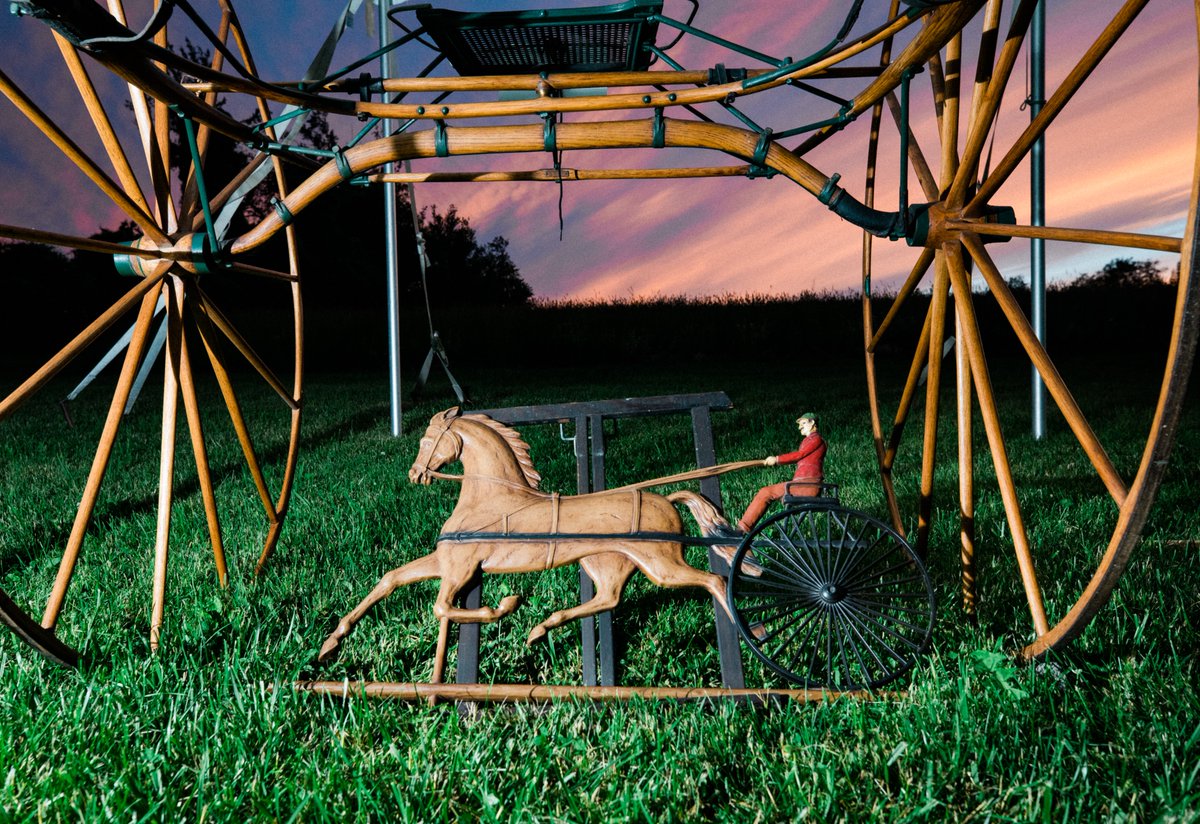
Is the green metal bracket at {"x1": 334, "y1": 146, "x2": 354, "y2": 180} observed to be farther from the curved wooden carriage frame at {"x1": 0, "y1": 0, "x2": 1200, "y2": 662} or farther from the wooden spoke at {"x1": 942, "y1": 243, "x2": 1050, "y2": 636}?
the wooden spoke at {"x1": 942, "y1": 243, "x2": 1050, "y2": 636}

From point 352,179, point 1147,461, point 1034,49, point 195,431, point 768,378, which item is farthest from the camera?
point 768,378

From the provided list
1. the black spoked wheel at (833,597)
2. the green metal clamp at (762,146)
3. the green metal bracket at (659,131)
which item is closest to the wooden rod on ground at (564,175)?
the green metal clamp at (762,146)

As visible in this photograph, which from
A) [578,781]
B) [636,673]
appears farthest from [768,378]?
[578,781]

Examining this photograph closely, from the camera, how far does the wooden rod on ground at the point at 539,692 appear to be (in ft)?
5.87

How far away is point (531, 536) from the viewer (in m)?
1.93

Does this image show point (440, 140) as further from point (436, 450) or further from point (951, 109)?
point (951, 109)

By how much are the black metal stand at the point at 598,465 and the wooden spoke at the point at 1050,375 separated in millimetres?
728

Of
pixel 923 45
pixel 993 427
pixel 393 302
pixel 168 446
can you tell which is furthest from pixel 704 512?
pixel 393 302

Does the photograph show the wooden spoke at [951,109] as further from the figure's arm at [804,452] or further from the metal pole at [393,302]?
the metal pole at [393,302]

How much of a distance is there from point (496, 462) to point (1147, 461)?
4.82 feet

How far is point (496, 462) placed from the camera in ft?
6.78

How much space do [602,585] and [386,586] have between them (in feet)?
1.87

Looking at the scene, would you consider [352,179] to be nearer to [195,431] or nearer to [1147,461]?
[195,431]

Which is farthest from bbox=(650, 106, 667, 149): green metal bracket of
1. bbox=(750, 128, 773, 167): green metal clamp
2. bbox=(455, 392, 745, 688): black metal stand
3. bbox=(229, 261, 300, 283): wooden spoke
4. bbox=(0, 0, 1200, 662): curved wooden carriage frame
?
bbox=(229, 261, 300, 283): wooden spoke
